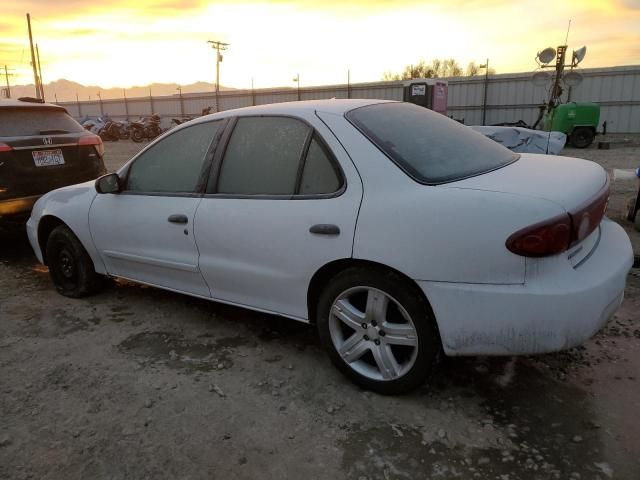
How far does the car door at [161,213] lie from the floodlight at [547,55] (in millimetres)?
16302

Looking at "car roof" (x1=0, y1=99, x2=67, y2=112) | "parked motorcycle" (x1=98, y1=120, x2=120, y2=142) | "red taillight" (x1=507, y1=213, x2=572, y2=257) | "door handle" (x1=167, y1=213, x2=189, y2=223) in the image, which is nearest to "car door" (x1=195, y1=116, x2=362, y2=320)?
"door handle" (x1=167, y1=213, x2=189, y2=223)

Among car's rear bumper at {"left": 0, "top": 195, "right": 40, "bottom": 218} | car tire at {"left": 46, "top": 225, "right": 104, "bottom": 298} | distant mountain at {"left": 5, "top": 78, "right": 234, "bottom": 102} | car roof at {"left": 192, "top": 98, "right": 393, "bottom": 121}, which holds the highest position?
distant mountain at {"left": 5, "top": 78, "right": 234, "bottom": 102}

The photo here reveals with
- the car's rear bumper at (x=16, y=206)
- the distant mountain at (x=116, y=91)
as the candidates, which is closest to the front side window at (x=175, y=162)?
the car's rear bumper at (x=16, y=206)

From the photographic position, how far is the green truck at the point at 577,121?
17.6m

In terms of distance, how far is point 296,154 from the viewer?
9.39 feet

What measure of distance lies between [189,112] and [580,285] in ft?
121

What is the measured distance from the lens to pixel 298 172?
9.25ft

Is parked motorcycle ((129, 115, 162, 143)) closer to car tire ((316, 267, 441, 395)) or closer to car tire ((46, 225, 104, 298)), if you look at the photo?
car tire ((46, 225, 104, 298))

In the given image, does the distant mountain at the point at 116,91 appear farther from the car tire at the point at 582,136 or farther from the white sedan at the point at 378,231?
the white sedan at the point at 378,231

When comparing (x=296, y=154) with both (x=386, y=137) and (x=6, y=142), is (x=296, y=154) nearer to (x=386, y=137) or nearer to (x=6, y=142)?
(x=386, y=137)

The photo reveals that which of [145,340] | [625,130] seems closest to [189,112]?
[625,130]

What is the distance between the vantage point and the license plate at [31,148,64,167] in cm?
529

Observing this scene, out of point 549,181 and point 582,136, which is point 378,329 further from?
point 582,136

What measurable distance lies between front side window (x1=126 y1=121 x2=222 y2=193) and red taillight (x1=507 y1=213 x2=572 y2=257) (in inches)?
80.1
